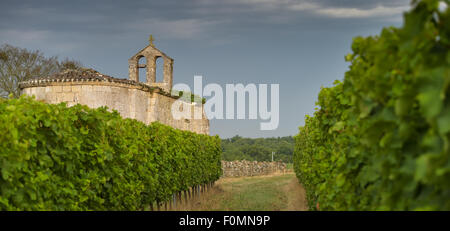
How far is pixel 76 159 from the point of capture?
22.8 feet

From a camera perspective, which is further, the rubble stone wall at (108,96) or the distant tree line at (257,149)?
the distant tree line at (257,149)

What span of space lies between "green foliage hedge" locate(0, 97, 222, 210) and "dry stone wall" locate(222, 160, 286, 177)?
3126cm

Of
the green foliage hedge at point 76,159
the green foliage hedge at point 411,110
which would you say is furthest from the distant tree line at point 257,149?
the green foliage hedge at point 411,110

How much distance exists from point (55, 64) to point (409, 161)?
2044 inches

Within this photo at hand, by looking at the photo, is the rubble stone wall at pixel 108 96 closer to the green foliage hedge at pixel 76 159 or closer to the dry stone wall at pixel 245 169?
the green foliage hedge at pixel 76 159

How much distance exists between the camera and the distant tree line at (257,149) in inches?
2648

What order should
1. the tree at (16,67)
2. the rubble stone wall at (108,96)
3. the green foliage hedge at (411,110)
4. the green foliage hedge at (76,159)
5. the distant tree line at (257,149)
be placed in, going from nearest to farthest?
the green foliage hedge at (411,110) < the green foliage hedge at (76,159) < the rubble stone wall at (108,96) < the tree at (16,67) < the distant tree line at (257,149)

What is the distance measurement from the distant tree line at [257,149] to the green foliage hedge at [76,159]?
52.5 meters

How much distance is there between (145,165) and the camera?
11242 mm

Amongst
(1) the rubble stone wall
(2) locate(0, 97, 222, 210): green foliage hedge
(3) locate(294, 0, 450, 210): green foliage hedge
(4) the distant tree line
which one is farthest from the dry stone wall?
(3) locate(294, 0, 450, 210): green foliage hedge

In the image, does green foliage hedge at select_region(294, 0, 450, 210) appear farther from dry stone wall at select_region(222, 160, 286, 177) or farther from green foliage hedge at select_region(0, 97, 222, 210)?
dry stone wall at select_region(222, 160, 286, 177)
